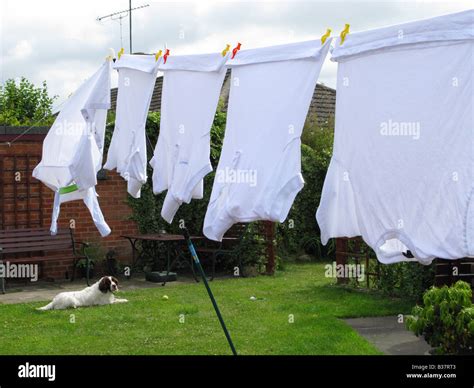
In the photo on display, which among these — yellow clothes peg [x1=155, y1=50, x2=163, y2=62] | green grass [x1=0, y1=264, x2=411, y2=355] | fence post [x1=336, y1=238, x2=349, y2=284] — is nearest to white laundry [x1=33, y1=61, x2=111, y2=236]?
yellow clothes peg [x1=155, y1=50, x2=163, y2=62]

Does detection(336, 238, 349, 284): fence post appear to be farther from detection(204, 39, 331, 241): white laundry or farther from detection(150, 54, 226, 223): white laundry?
detection(204, 39, 331, 241): white laundry

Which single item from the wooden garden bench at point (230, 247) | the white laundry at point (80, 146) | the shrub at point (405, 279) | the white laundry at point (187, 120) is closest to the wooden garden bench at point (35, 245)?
the wooden garden bench at point (230, 247)

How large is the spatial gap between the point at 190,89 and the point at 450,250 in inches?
92.2

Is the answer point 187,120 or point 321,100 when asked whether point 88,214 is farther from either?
point 321,100

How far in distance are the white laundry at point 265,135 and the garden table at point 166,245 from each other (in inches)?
231

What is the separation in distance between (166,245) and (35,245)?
1946mm

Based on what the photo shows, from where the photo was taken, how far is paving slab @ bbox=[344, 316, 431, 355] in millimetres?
7008

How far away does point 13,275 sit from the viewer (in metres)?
10.9

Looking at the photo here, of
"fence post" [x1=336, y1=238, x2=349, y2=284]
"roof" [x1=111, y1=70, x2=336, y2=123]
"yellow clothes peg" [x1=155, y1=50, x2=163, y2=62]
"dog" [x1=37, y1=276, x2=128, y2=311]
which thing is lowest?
"dog" [x1=37, y1=276, x2=128, y2=311]

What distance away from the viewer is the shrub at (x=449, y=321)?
588 cm

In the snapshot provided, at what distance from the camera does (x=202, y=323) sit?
26.8 ft

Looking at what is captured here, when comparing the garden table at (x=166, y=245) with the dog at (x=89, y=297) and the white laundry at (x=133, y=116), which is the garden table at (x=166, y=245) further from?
the white laundry at (x=133, y=116)

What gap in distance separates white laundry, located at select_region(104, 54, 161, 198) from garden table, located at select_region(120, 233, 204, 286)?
4.73 metres
